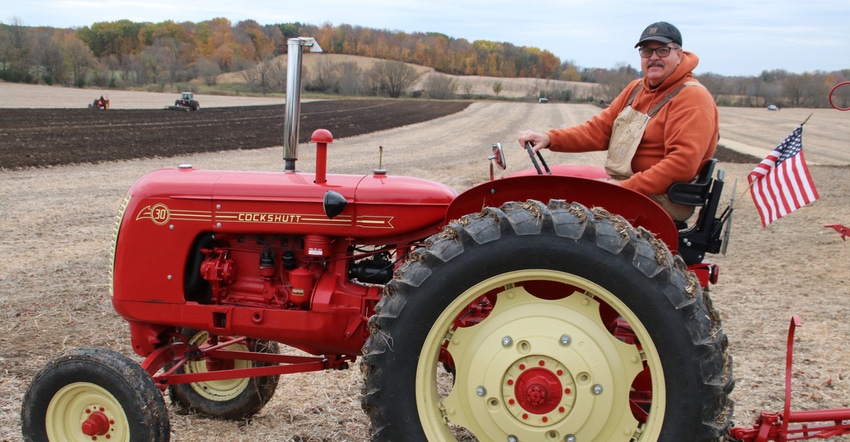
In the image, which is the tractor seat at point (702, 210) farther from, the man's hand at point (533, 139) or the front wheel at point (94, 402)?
the front wheel at point (94, 402)

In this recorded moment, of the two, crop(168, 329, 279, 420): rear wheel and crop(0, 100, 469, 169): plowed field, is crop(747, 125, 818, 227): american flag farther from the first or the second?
crop(0, 100, 469, 169): plowed field

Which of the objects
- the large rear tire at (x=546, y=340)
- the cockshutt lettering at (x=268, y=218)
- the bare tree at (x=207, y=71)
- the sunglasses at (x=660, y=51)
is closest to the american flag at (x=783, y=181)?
the sunglasses at (x=660, y=51)

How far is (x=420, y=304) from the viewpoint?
2.39 metres

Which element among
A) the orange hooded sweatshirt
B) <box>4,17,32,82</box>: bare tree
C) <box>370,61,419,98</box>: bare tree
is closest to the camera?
the orange hooded sweatshirt

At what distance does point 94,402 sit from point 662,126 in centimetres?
269

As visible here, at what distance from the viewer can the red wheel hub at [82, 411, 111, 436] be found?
2869mm

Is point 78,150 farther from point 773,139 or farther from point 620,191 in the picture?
point 773,139

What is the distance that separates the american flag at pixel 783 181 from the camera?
3068 millimetres

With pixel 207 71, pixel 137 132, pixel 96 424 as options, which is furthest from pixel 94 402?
pixel 207 71

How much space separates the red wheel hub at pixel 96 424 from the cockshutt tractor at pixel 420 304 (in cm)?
1

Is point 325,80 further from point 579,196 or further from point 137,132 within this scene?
point 579,196

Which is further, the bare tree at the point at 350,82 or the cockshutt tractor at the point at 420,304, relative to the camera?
the bare tree at the point at 350,82

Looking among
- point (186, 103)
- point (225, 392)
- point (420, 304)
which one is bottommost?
point (225, 392)

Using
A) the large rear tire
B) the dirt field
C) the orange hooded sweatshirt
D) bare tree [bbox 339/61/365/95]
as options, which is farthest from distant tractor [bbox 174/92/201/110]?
the large rear tire
